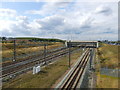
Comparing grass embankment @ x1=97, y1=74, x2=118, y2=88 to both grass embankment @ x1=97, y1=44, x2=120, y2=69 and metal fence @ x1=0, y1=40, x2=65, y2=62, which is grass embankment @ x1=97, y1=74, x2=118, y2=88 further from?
metal fence @ x1=0, y1=40, x2=65, y2=62

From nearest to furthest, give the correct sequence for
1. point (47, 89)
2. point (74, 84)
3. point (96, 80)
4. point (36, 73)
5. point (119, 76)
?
point (47, 89) → point (74, 84) → point (96, 80) → point (119, 76) → point (36, 73)

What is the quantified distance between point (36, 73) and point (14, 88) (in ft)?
27.0

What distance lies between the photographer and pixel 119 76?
78.6ft

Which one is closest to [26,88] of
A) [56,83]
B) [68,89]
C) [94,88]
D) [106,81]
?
[56,83]

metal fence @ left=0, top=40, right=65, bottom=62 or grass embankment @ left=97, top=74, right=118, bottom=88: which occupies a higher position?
metal fence @ left=0, top=40, right=65, bottom=62

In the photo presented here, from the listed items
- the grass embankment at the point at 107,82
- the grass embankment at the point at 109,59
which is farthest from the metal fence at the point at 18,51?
the grass embankment at the point at 107,82

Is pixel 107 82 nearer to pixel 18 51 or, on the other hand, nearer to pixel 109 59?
pixel 109 59

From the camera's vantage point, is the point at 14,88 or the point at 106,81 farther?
the point at 106,81

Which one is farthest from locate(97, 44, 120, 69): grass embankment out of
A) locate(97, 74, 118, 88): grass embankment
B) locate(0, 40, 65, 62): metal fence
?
locate(0, 40, 65, 62): metal fence

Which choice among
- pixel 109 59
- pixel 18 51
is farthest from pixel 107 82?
pixel 18 51

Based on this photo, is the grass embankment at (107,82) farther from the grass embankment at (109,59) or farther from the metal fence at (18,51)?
the metal fence at (18,51)

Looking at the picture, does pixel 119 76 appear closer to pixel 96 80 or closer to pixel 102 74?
pixel 102 74

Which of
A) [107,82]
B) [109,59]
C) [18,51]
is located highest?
[18,51]

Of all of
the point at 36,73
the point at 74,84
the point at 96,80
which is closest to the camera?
the point at 74,84
